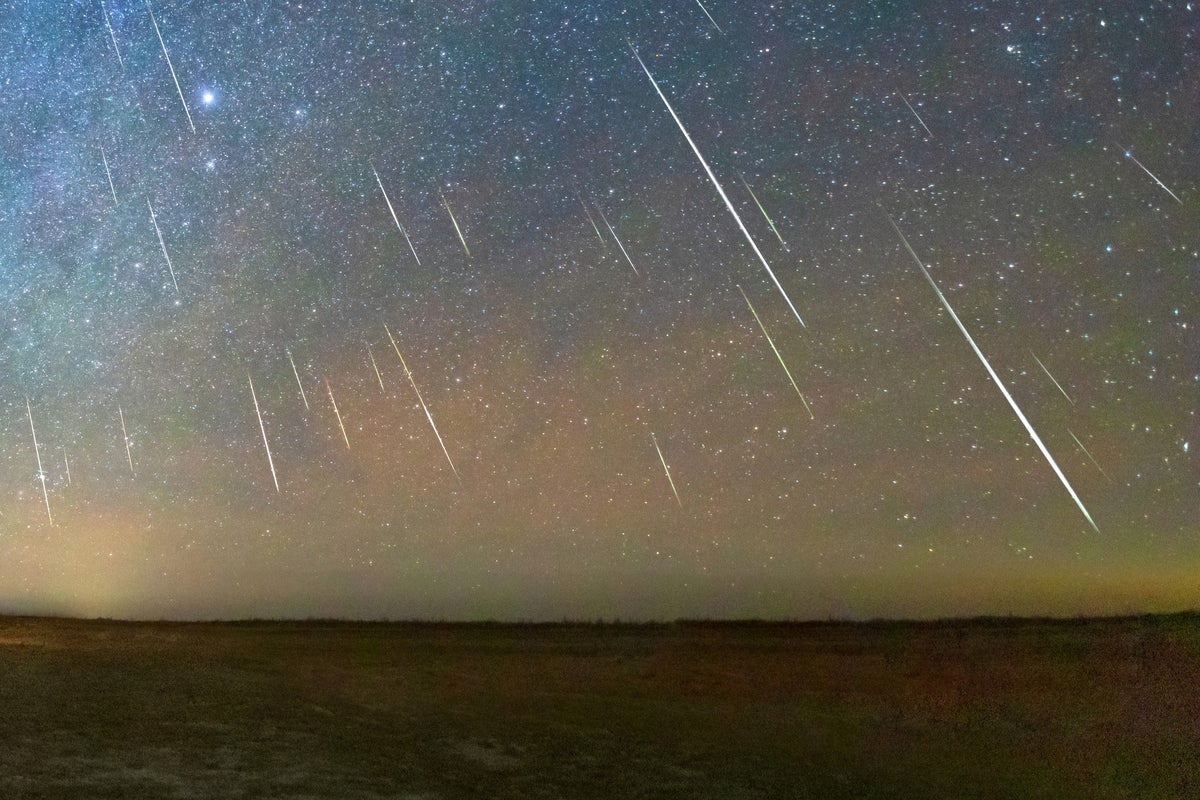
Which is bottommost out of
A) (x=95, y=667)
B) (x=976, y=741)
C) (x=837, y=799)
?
(x=976, y=741)

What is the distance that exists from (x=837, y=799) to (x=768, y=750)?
2.21 meters

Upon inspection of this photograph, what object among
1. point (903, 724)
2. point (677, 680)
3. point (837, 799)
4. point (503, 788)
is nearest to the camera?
point (503, 788)

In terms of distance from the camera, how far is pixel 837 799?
9461 millimetres

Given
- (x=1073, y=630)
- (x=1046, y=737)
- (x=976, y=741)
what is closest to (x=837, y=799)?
(x=976, y=741)

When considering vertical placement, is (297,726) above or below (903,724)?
above

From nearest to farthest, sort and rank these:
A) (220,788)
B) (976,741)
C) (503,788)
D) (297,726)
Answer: (220,788), (503,788), (297,726), (976,741)

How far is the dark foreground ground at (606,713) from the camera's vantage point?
907 cm

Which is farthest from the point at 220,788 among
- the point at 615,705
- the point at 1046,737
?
the point at 1046,737

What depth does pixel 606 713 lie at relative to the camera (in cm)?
1321

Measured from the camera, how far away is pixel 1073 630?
20.5m

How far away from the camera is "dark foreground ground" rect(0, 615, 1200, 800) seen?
9.07m

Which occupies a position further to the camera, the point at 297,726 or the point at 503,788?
the point at 297,726

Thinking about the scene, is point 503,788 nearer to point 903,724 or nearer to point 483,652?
point 903,724

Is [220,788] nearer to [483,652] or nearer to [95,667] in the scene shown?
[95,667]
